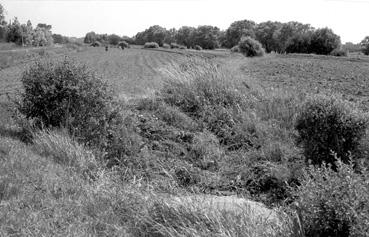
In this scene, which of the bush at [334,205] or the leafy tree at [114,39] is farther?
the leafy tree at [114,39]

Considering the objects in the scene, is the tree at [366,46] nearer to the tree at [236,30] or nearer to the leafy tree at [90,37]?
the tree at [236,30]

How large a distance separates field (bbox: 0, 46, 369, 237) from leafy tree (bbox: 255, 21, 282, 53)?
91384 millimetres

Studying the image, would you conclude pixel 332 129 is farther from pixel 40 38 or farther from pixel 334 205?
pixel 40 38

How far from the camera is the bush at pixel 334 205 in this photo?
3.28m

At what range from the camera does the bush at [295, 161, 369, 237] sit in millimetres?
3275

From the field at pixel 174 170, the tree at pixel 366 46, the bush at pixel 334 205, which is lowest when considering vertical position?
the field at pixel 174 170

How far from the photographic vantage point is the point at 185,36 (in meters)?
141

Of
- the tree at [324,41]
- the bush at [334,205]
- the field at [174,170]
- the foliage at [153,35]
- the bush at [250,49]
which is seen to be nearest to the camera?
the bush at [334,205]

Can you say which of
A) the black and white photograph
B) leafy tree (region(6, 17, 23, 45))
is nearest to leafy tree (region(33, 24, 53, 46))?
leafy tree (region(6, 17, 23, 45))

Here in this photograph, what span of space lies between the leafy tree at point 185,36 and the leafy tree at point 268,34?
28.1 m

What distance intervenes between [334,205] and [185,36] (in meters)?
140

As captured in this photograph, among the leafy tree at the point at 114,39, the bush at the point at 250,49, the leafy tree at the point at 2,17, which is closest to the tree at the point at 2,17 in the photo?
the leafy tree at the point at 2,17

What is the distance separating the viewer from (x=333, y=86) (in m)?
15.0

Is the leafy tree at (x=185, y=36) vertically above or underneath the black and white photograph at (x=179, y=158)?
above
